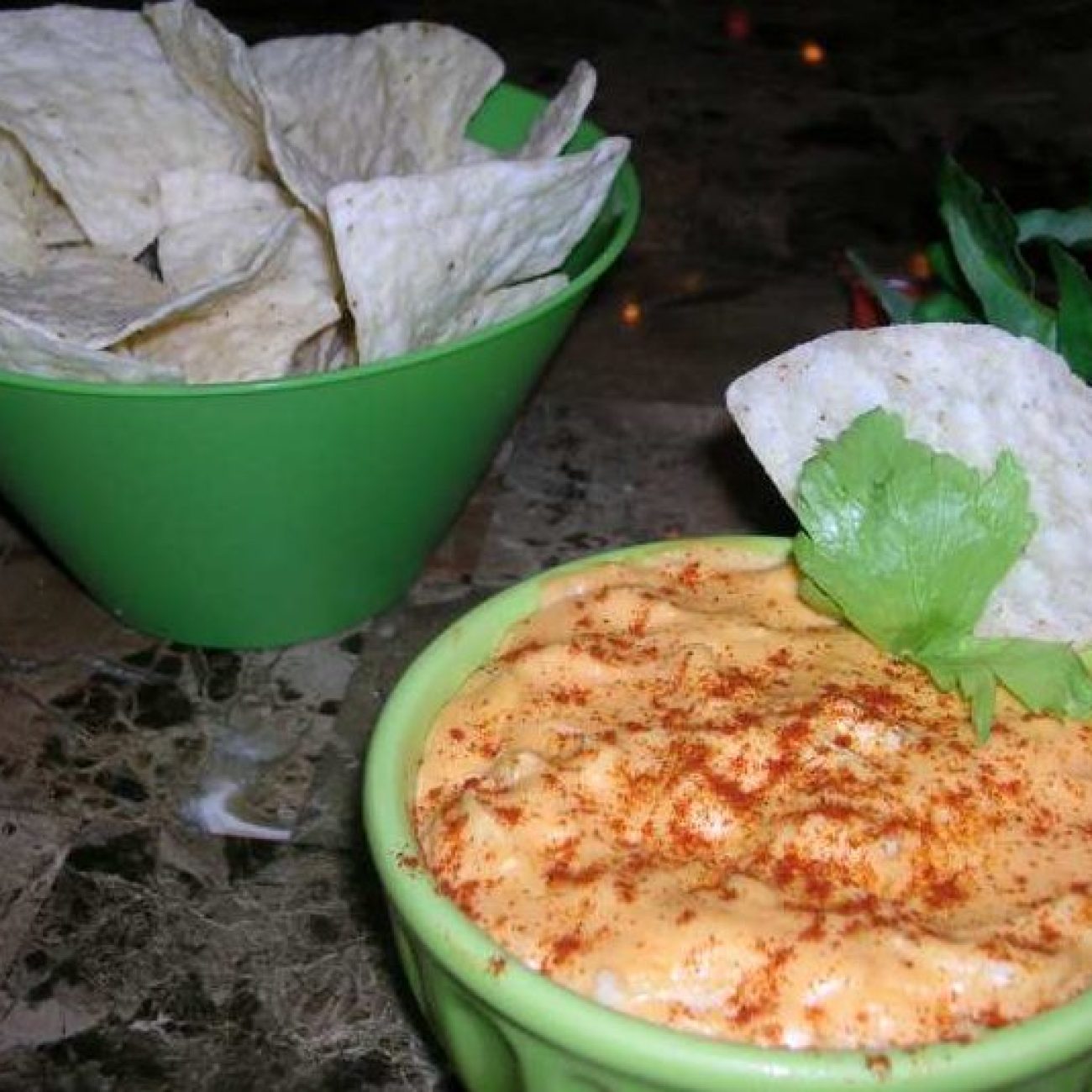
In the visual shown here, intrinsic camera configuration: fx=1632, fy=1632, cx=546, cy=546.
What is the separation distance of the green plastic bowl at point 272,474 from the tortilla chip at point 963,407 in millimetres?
377

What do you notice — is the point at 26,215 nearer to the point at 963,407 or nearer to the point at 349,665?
the point at 349,665

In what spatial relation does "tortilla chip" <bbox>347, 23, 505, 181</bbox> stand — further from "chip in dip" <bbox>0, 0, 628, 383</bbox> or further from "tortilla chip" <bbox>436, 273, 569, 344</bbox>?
"tortilla chip" <bbox>436, 273, 569, 344</bbox>

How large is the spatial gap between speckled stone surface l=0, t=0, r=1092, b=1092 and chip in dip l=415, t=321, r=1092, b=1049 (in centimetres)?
34

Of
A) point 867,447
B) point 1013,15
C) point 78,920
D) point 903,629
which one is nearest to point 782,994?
point 903,629

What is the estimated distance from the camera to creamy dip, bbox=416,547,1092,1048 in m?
0.92

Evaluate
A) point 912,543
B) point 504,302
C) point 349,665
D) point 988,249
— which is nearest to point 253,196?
point 504,302

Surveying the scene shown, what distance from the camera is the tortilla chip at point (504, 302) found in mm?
1640

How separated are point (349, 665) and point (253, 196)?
0.52 m

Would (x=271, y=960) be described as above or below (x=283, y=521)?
below

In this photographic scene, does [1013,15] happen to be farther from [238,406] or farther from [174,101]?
[238,406]

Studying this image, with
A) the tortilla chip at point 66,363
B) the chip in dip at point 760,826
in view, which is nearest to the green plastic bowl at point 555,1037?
the chip in dip at point 760,826

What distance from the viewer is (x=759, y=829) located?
1021 millimetres

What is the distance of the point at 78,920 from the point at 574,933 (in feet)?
2.07

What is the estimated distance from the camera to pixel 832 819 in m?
0.99
